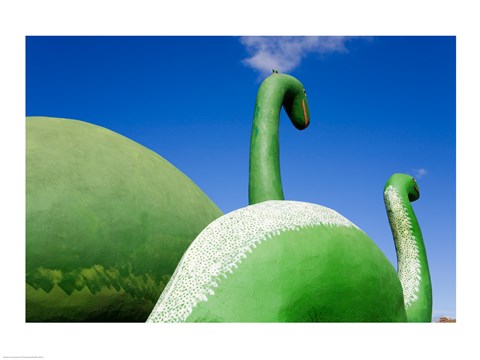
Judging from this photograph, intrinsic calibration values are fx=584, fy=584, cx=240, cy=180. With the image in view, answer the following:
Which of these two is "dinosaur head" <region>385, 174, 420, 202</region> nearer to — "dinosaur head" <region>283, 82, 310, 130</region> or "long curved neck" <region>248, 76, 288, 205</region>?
"dinosaur head" <region>283, 82, 310, 130</region>

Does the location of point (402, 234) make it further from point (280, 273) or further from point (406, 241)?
point (280, 273)

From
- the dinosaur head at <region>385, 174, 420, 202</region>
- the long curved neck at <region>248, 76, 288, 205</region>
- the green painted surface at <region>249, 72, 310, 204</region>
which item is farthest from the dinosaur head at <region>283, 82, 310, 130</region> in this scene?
the dinosaur head at <region>385, 174, 420, 202</region>

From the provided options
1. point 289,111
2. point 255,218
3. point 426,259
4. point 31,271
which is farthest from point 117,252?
point 426,259

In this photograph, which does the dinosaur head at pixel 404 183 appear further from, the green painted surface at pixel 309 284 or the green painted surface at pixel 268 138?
the green painted surface at pixel 309 284

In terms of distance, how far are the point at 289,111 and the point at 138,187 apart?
1611 mm

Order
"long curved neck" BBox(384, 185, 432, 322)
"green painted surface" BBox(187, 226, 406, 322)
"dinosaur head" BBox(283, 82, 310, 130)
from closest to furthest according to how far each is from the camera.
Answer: "green painted surface" BBox(187, 226, 406, 322) < "long curved neck" BBox(384, 185, 432, 322) < "dinosaur head" BBox(283, 82, 310, 130)

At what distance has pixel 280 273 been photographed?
230cm

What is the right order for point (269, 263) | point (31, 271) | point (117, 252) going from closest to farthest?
point (269, 263) → point (31, 271) → point (117, 252)

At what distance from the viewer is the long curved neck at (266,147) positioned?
379 centimetres

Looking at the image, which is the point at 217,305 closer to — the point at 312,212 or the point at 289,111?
the point at 312,212

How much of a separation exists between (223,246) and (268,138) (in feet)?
5.53

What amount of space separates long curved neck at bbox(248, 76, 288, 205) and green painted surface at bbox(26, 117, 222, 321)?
54cm

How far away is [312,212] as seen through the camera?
2.71 m

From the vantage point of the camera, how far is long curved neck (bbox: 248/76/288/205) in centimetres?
379
